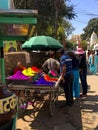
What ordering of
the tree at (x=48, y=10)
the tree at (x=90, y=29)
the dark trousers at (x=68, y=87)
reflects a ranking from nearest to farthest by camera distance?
the dark trousers at (x=68, y=87)
the tree at (x=48, y=10)
the tree at (x=90, y=29)

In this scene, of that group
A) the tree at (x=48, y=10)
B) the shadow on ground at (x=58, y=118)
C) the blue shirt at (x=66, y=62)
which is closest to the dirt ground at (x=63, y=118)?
the shadow on ground at (x=58, y=118)

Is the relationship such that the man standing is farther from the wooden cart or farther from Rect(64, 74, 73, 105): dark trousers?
the wooden cart

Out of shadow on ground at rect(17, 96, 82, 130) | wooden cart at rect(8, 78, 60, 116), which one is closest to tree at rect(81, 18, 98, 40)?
shadow on ground at rect(17, 96, 82, 130)

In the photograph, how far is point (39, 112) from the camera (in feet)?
35.9

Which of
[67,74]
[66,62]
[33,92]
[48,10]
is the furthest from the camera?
[48,10]

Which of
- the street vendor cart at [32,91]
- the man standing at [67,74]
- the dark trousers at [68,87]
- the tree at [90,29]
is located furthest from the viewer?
the tree at [90,29]

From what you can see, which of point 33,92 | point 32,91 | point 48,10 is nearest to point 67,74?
point 33,92

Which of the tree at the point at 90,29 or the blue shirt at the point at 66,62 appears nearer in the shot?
the blue shirt at the point at 66,62

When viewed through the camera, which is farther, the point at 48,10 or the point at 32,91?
the point at 48,10

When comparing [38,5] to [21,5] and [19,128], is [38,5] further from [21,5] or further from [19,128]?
[19,128]

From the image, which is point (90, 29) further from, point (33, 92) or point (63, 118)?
point (63, 118)

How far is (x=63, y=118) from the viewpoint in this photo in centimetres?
1010

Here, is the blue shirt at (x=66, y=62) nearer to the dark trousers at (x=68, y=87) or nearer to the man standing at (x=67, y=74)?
the man standing at (x=67, y=74)

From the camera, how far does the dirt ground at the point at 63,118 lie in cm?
910
